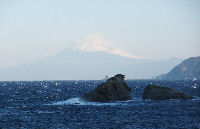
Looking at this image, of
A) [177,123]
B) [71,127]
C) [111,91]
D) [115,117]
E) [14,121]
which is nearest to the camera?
[71,127]

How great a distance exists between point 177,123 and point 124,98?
50.0 meters

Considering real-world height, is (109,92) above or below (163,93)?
above

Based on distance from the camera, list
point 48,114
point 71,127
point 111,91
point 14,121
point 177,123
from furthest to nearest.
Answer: point 111,91 → point 48,114 → point 14,121 → point 177,123 → point 71,127

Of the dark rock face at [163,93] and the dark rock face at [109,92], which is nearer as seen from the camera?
the dark rock face at [109,92]

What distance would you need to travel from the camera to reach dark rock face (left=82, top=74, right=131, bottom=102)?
10875 cm

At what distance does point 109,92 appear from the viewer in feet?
359

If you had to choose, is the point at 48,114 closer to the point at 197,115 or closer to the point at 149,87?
the point at 197,115

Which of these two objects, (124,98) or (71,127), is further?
(124,98)

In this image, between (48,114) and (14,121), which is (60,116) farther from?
(14,121)

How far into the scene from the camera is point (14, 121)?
67.4 metres

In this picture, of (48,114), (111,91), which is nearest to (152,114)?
(48,114)

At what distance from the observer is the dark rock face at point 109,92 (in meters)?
109

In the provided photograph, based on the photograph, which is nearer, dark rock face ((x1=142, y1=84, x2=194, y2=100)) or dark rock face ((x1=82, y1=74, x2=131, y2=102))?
dark rock face ((x1=82, y1=74, x2=131, y2=102))

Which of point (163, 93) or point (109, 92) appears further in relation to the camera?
point (163, 93)
